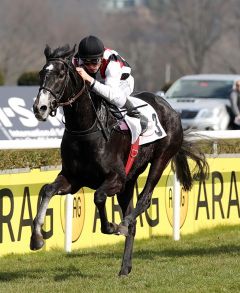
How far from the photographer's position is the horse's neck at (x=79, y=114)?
24.4ft

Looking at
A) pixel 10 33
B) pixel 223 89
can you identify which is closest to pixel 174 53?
pixel 10 33

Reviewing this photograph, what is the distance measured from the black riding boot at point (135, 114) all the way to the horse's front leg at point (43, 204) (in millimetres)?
819

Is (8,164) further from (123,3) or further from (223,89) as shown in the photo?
(123,3)

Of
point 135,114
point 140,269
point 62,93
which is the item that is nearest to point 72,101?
point 62,93

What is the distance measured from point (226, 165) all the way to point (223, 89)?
9612 mm

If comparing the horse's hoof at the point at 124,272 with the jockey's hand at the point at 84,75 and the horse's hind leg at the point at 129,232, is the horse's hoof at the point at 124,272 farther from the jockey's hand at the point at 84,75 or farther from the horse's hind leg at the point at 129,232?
the jockey's hand at the point at 84,75

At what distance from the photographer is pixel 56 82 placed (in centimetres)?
719

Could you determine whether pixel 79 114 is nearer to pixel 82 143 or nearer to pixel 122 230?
pixel 82 143

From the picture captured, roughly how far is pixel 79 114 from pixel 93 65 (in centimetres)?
38

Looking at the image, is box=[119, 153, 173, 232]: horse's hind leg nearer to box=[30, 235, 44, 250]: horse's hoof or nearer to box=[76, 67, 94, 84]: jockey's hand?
box=[30, 235, 44, 250]: horse's hoof

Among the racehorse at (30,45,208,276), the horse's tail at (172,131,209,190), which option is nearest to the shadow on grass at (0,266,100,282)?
the racehorse at (30,45,208,276)

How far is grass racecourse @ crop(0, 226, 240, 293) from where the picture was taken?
24.2 ft

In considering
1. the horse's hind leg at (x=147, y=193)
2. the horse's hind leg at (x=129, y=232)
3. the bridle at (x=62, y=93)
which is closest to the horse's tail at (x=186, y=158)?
the horse's hind leg at (x=147, y=193)

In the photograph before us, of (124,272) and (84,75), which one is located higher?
(84,75)
